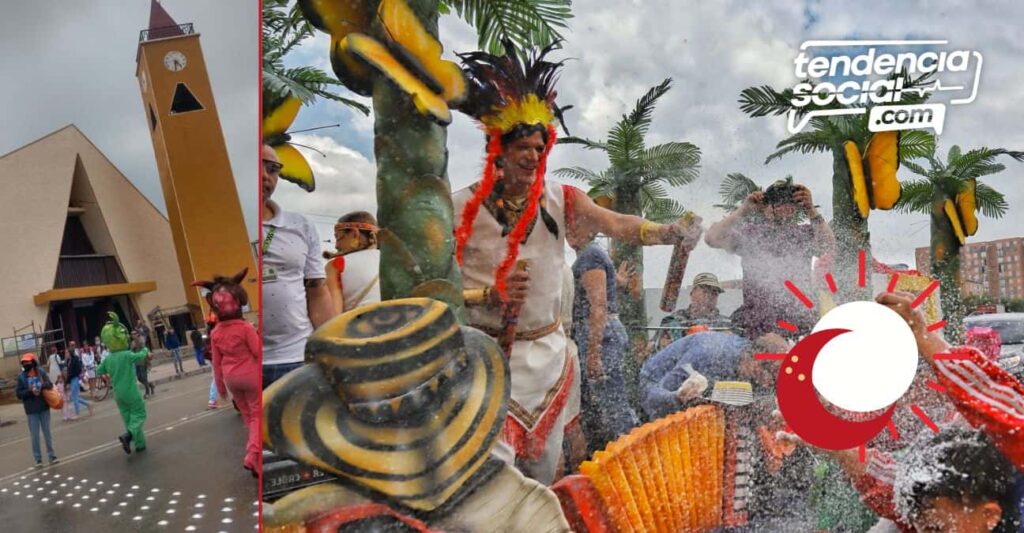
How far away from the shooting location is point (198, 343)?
4.29 m

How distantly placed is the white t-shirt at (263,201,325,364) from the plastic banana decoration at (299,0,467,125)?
0.28m

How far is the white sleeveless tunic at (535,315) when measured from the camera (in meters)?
1.40

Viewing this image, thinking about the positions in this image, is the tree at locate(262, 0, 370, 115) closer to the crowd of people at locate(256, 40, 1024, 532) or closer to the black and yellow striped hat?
the crowd of people at locate(256, 40, 1024, 532)

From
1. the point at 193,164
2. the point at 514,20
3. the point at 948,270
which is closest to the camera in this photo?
the point at 514,20

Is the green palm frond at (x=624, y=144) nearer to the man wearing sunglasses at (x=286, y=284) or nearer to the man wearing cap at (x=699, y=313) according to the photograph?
the man wearing cap at (x=699, y=313)

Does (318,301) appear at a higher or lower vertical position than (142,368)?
higher

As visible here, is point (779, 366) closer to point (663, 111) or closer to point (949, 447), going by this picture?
point (949, 447)

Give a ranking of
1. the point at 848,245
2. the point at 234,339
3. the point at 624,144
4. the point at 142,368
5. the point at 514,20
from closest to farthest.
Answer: the point at 514,20
the point at 624,144
the point at 848,245
the point at 234,339
the point at 142,368

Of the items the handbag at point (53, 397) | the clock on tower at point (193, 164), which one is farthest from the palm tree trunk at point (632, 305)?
the handbag at point (53, 397)

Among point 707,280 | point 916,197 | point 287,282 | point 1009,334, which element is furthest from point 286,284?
point 1009,334

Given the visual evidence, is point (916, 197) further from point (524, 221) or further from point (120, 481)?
point (120, 481)

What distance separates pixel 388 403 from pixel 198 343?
11.4 ft

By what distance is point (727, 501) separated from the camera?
67.5 inches

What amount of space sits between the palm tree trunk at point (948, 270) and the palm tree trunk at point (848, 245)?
22 centimetres
